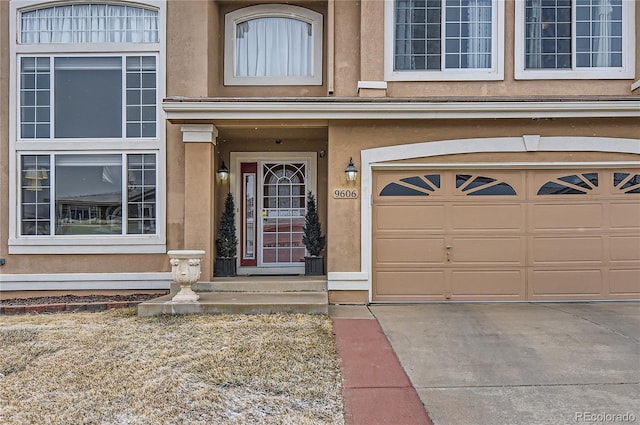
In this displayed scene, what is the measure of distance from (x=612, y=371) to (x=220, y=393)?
12.9ft

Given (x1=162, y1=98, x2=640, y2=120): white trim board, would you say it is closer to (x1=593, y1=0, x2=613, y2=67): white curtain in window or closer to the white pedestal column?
(x1=593, y1=0, x2=613, y2=67): white curtain in window

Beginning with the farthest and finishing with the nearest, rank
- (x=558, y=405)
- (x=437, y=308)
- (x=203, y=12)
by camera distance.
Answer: (x=203, y=12)
(x=437, y=308)
(x=558, y=405)

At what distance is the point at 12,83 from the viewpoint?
347 inches

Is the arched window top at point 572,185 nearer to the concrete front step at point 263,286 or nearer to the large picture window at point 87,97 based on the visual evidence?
the concrete front step at point 263,286

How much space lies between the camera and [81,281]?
28.5 ft

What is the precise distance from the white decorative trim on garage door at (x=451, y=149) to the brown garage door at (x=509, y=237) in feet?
0.70

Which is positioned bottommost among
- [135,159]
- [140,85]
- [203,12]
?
[135,159]

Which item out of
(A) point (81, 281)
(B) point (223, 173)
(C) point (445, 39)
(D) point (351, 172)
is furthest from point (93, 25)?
(C) point (445, 39)

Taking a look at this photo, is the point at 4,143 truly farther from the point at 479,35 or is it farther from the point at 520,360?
the point at 520,360

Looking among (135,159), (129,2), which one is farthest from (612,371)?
(129,2)

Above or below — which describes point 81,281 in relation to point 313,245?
below

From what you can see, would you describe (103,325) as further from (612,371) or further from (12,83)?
(612,371)

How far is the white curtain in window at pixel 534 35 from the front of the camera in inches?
328
